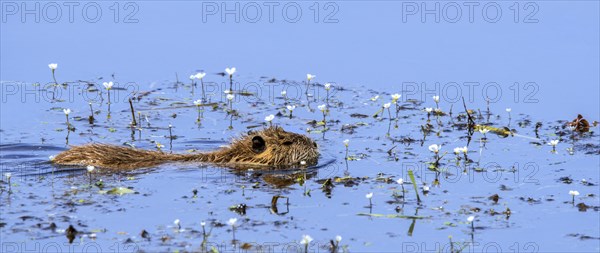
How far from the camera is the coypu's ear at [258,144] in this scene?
45.9 ft

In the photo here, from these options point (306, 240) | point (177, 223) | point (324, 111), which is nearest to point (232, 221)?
point (177, 223)

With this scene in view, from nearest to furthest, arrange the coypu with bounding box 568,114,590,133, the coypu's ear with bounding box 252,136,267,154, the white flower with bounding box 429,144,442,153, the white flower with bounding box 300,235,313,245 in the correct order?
1. the white flower with bounding box 300,235,313,245
2. the white flower with bounding box 429,144,442,153
3. the coypu's ear with bounding box 252,136,267,154
4. the coypu with bounding box 568,114,590,133

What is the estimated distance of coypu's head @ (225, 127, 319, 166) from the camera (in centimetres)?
1402

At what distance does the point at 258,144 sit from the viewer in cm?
1405

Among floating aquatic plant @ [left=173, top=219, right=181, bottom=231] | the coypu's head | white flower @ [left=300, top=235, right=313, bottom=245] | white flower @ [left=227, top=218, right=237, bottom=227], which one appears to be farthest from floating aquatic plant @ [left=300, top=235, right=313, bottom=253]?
the coypu's head

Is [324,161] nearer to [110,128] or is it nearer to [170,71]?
[110,128]

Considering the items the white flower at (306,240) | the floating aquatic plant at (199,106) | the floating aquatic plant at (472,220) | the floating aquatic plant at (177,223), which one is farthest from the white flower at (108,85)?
the white flower at (306,240)

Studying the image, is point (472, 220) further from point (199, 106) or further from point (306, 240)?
point (199, 106)

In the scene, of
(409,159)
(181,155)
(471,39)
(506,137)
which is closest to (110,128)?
(181,155)

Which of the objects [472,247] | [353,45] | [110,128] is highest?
[353,45]

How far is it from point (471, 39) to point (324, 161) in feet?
17.4

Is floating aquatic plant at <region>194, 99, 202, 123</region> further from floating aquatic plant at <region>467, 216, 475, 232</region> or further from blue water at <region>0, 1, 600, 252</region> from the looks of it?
floating aquatic plant at <region>467, 216, 475, 232</region>

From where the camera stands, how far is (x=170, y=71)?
17578 millimetres

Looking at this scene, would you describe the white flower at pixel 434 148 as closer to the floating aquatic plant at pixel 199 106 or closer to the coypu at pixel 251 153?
the coypu at pixel 251 153
